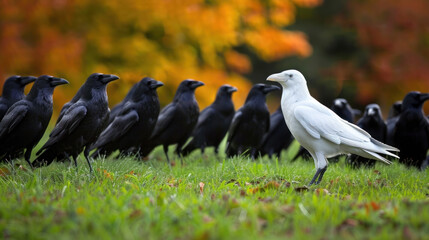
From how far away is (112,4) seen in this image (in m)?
9.56

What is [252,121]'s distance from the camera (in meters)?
6.99

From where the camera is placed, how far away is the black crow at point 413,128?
6418mm

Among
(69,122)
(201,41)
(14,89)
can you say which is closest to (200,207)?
(69,122)

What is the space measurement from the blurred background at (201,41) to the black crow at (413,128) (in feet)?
16.1

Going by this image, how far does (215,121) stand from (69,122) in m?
2.90

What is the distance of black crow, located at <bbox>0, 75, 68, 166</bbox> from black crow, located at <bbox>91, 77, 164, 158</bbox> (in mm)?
1144

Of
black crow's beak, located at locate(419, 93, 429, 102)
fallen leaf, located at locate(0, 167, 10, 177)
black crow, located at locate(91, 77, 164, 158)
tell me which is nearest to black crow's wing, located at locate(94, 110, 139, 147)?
black crow, located at locate(91, 77, 164, 158)

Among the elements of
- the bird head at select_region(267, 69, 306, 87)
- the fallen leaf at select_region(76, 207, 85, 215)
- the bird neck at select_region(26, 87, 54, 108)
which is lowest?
the fallen leaf at select_region(76, 207, 85, 215)

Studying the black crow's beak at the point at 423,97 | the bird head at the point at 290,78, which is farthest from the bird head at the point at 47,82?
the black crow's beak at the point at 423,97

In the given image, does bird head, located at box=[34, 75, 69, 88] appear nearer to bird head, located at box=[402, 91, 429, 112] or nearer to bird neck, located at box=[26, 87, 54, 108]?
bird neck, located at box=[26, 87, 54, 108]

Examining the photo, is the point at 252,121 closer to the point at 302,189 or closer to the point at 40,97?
the point at 302,189

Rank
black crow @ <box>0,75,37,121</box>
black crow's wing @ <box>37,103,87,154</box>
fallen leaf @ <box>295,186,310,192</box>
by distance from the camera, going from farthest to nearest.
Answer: black crow @ <box>0,75,37,121</box>
black crow's wing @ <box>37,103,87,154</box>
fallen leaf @ <box>295,186,310,192</box>

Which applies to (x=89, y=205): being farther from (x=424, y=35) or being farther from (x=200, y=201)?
(x=424, y=35)

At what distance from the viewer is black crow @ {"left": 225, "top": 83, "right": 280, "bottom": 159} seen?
699 cm
